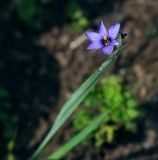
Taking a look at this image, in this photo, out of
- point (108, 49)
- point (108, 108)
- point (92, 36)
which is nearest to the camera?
point (108, 49)

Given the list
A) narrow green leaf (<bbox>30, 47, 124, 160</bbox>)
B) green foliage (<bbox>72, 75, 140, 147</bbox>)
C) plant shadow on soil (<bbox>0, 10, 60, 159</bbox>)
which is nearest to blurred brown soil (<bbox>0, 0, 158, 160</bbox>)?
plant shadow on soil (<bbox>0, 10, 60, 159</bbox>)

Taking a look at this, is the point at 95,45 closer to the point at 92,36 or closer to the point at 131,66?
the point at 92,36

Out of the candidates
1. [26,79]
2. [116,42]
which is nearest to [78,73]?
[26,79]

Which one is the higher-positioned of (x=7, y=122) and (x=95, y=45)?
(x=7, y=122)

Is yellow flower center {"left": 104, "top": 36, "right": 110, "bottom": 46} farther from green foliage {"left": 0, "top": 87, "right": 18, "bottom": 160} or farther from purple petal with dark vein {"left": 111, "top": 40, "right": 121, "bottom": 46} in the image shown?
green foliage {"left": 0, "top": 87, "right": 18, "bottom": 160}

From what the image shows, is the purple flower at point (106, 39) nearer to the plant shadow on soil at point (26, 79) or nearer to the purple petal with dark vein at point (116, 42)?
the purple petal with dark vein at point (116, 42)

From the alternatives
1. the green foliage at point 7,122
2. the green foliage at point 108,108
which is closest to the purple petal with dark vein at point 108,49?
the green foliage at point 108,108

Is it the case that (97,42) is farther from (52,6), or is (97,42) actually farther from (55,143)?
(52,6)
